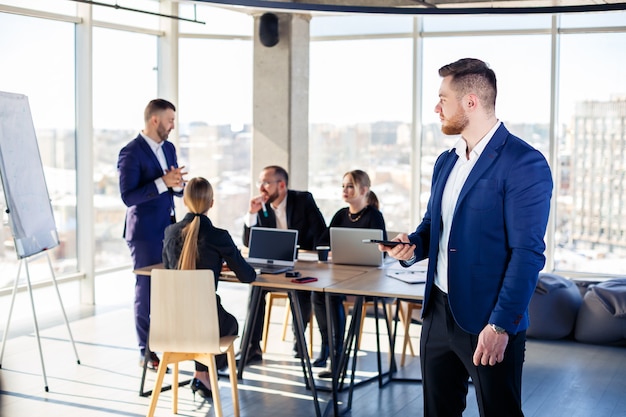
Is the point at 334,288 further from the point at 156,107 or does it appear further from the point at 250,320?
→ the point at 156,107

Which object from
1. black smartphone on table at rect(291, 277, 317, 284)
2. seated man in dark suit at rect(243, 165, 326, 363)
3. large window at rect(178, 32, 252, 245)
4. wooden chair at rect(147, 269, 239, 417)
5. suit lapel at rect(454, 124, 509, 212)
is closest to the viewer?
suit lapel at rect(454, 124, 509, 212)

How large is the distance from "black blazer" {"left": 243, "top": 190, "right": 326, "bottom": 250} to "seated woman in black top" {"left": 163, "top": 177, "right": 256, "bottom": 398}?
1.48m

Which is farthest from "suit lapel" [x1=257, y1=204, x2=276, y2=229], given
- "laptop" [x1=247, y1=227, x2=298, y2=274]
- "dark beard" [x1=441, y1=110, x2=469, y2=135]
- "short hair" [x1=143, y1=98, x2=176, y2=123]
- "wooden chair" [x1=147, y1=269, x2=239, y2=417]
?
"dark beard" [x1=441, y1=110, x2=469, y2=135]

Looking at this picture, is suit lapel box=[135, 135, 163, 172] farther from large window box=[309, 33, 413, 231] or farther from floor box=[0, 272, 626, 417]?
large window box=[309, 33, 413, 231]

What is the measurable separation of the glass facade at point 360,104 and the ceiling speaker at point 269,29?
2.34ft

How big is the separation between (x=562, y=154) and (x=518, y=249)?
693 cm

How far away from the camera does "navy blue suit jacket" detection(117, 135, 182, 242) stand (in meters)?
6.21

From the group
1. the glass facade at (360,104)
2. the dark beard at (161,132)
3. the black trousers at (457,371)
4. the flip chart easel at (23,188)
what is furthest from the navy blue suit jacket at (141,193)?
the black trousers at (457,371)

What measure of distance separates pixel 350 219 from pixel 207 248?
1859 mm

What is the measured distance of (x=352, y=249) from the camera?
6016mm

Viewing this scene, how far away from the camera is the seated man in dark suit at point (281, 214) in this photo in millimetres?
6602

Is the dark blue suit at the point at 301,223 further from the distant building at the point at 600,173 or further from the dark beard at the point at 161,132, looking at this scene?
the distant building at the point at 600,173

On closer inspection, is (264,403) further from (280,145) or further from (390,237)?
(280,145)

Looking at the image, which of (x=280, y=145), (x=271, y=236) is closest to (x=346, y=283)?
(x=271, y=236)
